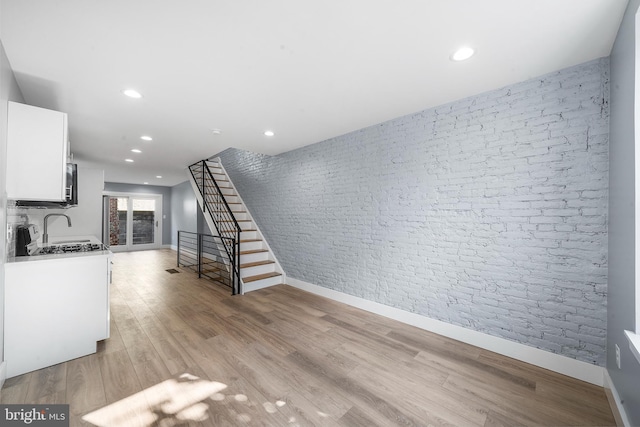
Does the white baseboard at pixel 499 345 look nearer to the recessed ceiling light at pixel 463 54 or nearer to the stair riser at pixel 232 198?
the recessed ceiling light at pixel 463 54

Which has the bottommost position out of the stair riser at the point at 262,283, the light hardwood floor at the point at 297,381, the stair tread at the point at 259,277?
the light hardwood floor at the point at 297,381

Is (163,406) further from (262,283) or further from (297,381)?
(262,283)

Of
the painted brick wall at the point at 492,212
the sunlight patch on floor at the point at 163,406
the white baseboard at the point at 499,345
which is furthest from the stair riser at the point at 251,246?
the sunlight patch on floor at the point at 163,406

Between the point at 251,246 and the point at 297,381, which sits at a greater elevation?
the point at 251,246

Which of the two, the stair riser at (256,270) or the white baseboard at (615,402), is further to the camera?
the stair riser at (256,270)

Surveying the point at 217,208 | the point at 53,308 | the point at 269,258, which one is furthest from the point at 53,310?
the point at 217,208

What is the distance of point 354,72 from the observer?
6.97 ft

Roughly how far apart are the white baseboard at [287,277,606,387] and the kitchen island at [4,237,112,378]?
9.70ft

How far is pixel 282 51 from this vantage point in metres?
1.85

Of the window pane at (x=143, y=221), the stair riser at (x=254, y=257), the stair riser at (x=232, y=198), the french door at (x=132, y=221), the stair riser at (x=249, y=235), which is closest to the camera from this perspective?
the stair riser at (x=254, y=257)

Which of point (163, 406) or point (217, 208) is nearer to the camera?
point (163, 406)

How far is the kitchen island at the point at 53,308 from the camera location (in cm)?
203

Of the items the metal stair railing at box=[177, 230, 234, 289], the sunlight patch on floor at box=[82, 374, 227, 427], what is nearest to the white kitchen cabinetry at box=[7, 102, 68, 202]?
the sunlight patch on floor at box=[82, 374, 227, 427]

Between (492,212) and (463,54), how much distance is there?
4.63 ft
